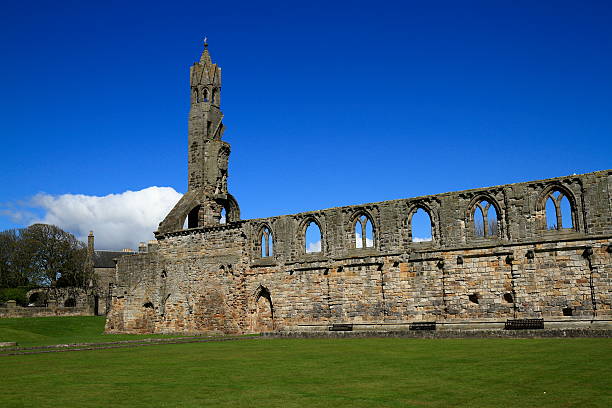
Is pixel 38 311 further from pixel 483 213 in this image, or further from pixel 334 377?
pixel 334 377

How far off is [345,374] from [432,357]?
10.5 feet

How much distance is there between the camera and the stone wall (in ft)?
75.8

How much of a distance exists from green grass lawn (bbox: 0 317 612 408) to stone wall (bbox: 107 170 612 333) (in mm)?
7499

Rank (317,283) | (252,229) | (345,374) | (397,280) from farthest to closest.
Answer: (252,229)
(317,283)
(397,280)
(345,374)

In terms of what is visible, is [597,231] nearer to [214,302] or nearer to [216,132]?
[214,302]

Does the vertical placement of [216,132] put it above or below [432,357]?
above

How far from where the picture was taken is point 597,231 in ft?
74.8

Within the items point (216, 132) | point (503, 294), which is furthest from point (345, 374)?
point (216, 132)

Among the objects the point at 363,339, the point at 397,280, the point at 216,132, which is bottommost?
the point at 363,339

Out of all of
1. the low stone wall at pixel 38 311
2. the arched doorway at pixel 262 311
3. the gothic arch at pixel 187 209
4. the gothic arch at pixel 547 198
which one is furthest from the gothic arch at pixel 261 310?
the low stone wall at pixel 38 311

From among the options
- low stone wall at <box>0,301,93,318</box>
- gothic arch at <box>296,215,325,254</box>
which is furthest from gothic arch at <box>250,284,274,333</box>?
low stone wall at <box>0,301,93,318</box>

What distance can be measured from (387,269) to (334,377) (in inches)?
670

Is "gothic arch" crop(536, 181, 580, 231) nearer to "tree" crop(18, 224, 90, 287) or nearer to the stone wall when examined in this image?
the stone wall

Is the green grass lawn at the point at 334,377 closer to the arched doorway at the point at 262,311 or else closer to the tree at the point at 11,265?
the arched doorway at the point at 262,311
